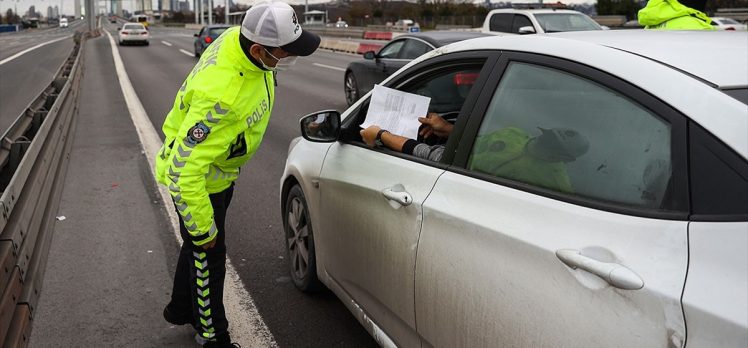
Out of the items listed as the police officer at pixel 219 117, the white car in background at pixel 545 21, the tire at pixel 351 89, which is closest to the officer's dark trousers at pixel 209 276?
the police officer at pixel 219 117

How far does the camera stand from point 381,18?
82.2 meters

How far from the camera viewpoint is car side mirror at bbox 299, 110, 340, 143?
3.69 metres

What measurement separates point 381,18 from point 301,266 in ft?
263

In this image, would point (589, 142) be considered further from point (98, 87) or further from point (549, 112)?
point (98, 87)

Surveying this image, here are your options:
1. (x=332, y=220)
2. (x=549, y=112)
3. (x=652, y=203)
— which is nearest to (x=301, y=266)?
(x=332, y=220)

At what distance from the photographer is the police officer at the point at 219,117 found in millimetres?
2979

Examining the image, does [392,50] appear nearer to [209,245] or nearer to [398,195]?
[209,245]

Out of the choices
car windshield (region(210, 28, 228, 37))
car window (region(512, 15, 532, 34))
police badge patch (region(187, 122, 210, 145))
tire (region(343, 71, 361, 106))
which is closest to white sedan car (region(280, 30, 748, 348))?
police badge patch (region(187, 122, 210, 145))

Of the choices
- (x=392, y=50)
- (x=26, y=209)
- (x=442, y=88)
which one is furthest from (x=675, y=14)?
(x=392, y=50)

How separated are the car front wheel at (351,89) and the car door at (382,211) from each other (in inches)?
369

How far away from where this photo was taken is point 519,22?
16.4 metres

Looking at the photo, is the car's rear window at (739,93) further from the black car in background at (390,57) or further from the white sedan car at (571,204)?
the black car in background at (390,57)

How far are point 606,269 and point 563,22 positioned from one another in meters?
14.9

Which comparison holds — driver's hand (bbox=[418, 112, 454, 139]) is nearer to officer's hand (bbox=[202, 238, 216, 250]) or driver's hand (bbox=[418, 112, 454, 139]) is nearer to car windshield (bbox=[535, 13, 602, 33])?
officer's hand (bbox=[202, 238, 216, 250])
